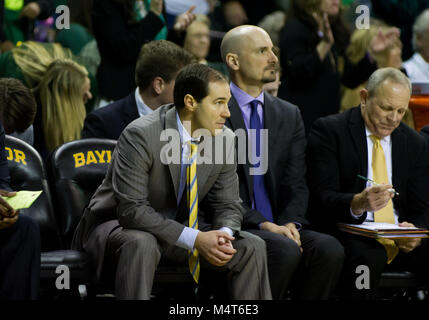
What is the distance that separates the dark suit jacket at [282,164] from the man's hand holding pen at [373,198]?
0.31 m

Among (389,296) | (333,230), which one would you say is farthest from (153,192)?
(389,296)

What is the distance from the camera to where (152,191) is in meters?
3.89

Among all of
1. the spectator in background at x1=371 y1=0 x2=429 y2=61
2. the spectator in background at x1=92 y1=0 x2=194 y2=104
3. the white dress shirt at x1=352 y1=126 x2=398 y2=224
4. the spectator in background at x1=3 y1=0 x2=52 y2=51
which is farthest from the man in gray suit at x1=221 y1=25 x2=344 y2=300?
the spectator in background at x1=371 y1=0 x2=429 y2=61

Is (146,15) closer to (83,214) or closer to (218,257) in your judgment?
(83,214)

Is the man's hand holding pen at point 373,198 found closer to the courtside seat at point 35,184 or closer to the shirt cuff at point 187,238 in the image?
the shirt cuff at point 187,238

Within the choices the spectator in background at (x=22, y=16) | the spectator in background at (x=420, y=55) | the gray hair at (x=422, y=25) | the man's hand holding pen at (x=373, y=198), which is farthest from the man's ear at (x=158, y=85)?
the gray hair at (x=422, y=25)

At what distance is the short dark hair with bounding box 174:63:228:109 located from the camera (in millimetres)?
3898

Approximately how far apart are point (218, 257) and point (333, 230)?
1.00m

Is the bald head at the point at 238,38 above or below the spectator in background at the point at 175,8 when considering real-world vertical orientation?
below

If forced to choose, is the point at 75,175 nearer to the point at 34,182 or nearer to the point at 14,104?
the point at 34,182

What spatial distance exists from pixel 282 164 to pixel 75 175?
3.86 ft

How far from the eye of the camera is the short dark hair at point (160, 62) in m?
4.92

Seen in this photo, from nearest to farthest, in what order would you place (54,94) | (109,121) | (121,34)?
(109,121) < (54,94) < (121,34)

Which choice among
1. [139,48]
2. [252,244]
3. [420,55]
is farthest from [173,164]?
[420,55]
